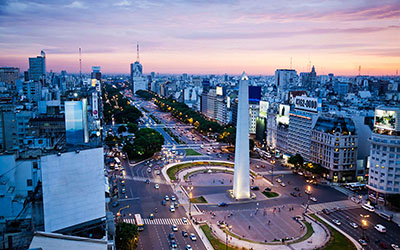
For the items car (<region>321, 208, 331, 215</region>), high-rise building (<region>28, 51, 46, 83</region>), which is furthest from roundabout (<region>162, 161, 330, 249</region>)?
high-rise building (<region>28, 51, 46, 83</region>)

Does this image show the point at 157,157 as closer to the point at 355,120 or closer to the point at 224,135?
the point at 224,135

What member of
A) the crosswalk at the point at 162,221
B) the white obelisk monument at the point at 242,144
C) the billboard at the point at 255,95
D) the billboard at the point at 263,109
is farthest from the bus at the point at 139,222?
the billboard at the point at 255,95

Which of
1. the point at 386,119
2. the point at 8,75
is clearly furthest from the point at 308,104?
the point at 8,75

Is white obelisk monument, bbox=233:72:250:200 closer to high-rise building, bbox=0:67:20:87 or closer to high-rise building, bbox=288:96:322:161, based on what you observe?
high-rise building, bbox=288:96:322:161

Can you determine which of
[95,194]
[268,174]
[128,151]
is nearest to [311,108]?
[268,174]

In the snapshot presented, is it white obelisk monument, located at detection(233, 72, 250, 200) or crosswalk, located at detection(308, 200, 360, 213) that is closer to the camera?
crosswalk, located at detection(308, 200, 360, 213)

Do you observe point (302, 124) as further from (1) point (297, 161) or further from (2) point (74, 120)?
(2) point (74, 120)
